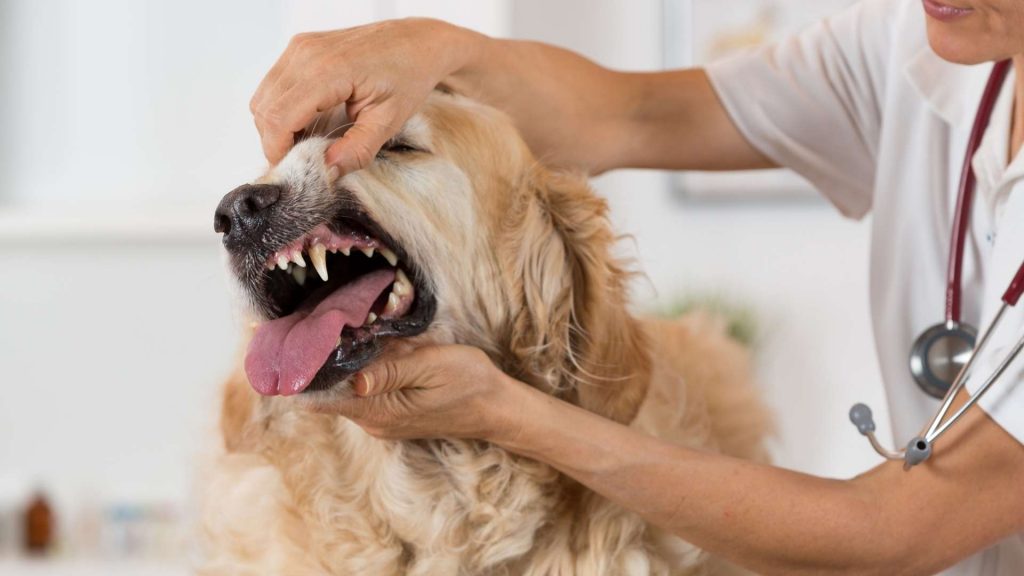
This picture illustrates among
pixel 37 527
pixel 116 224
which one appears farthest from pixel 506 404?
pixel 37 527

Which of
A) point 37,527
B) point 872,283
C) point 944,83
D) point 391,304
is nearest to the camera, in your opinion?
point 391,304

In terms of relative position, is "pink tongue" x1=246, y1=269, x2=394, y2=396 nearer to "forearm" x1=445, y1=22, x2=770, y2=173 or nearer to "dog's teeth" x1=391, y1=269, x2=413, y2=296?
"dog's teeth" x1=391, y1=269, x2=413, y2=296

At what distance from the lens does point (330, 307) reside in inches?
44.0

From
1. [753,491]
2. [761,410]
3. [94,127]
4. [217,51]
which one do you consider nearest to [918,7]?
[761,410]

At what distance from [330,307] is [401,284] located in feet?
0.40

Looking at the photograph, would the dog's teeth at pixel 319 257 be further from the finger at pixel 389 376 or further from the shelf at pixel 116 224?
the shelf at pixel 116 224

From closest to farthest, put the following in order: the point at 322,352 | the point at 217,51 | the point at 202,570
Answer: the point at 322,352
the point at 202,570
the point at 217,51

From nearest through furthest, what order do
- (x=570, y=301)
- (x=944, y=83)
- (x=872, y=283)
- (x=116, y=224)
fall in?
(x=570, y=301), (x=944, y=83), (x=872, y=283), (x=116, y=224)

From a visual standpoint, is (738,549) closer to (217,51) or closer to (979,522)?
(979,522)

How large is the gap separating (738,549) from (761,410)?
0.54 metres

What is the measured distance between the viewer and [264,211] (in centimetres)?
109

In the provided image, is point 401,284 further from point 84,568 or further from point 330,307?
point 84,568

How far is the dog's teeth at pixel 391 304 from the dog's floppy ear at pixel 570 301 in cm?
15

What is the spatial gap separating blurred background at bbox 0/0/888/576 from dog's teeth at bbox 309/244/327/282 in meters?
1.81
